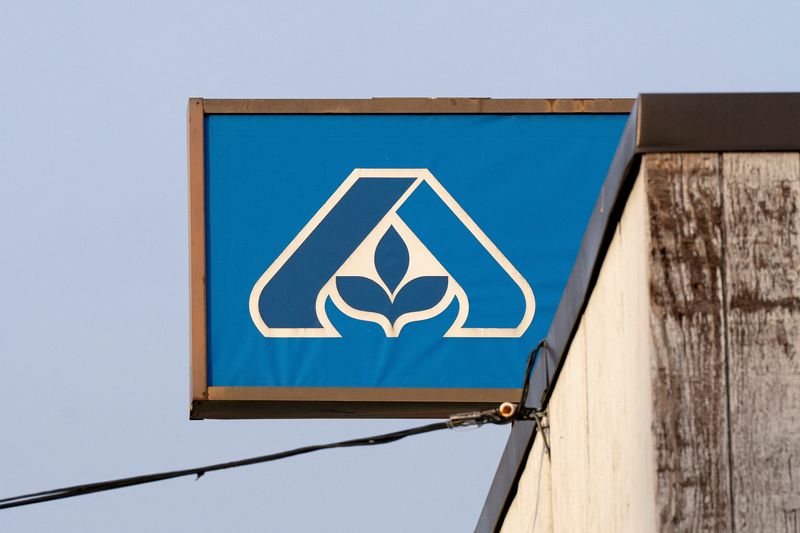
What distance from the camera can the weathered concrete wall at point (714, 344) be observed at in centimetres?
418

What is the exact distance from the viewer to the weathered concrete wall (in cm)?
418

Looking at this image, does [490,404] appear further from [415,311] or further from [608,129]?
[608,129]

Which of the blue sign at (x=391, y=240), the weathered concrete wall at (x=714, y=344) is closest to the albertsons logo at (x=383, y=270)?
the blue sign at (x=391, y=240)

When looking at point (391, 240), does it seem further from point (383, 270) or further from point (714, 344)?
point (714, 344)

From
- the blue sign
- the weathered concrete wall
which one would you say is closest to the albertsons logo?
the blue sign

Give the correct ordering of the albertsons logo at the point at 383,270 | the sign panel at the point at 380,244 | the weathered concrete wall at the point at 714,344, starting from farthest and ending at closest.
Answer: the albertsons logo at the point at 383,270
the sign panel at the point at 380,244
the weathered concrete wall at the point at 714,344

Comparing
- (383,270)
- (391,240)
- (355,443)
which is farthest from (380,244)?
(355,443)

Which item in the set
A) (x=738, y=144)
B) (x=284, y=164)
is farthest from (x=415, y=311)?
(x=738, y=144)

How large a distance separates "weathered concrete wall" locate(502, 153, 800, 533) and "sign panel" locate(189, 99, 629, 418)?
437 cm

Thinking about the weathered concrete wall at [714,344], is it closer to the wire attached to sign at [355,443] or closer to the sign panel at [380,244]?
the wire attached to sign at [355,443]

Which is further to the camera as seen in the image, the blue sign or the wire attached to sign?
the blue sign

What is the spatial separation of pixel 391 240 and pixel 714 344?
513 cm

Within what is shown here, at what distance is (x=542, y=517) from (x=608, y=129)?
126 inches

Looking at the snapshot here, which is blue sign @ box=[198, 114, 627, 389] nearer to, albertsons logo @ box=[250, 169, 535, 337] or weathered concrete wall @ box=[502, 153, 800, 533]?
albertsons logo @ box=[250, 169, 535, 337]
